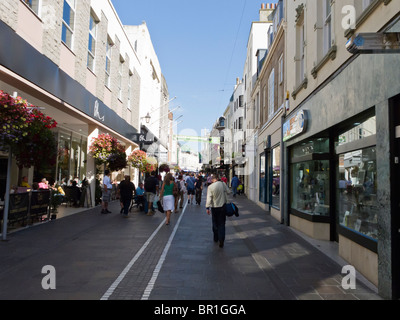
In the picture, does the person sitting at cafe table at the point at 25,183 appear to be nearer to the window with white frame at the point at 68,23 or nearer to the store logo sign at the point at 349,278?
the window with white frame at the point at 68,23

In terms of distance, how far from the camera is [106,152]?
15.4m

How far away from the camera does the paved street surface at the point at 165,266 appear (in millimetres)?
4684

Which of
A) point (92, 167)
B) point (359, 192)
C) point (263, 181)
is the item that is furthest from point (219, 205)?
point (263, 181)

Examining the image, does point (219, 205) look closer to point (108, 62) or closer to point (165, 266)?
point (165, 266)

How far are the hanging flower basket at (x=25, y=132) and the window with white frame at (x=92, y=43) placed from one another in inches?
313

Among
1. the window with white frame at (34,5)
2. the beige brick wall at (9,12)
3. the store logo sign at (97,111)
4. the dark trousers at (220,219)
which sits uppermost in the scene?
the window with white frame at (34,5)

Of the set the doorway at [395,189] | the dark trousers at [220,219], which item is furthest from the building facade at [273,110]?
the doorway at [395,189]

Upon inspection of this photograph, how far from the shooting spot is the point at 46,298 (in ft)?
14.3

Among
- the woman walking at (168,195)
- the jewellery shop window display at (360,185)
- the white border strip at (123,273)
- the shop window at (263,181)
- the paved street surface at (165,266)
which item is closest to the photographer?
the white border strip at (123,273)

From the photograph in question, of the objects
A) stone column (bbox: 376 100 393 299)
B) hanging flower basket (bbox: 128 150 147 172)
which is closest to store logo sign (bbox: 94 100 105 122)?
hanging flower basket (bbox: 128 150 147 172)

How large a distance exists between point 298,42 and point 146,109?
2125cm

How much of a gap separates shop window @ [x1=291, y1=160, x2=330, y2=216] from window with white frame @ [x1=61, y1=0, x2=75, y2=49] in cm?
963

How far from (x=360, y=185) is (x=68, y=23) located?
1185cm
